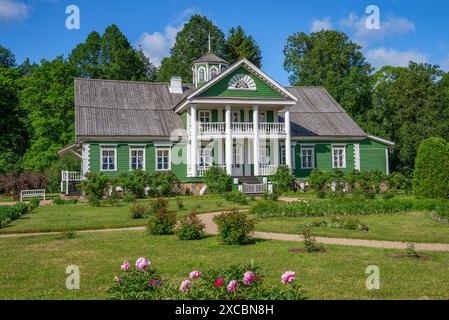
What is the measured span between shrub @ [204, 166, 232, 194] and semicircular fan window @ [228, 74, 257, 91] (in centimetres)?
584

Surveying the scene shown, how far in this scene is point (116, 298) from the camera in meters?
5.88

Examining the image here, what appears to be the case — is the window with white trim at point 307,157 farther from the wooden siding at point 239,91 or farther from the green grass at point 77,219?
the green grass at point 77,219

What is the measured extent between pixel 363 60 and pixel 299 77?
7.10 meters

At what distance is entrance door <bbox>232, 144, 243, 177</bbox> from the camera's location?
33.0 metres

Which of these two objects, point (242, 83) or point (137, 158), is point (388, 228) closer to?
point (242, 83)

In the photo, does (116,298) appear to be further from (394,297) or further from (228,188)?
(228,188)

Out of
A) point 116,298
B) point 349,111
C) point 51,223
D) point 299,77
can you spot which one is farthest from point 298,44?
point 116,298

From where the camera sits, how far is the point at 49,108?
Answer: 150 ft

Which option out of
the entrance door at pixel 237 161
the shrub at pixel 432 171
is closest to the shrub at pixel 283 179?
the entrance door at pixel 237 161

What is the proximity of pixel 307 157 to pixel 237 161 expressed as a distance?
18.4 feet

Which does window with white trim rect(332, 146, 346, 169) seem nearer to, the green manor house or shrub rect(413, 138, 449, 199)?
the green manor house

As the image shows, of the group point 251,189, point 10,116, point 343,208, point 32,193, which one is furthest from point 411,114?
point 10,116

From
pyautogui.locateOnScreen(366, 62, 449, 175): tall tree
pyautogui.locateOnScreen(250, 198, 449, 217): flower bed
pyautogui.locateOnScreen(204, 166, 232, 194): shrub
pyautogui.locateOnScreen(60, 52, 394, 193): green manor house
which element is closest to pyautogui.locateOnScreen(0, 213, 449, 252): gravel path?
pyautogui.locateOnScreen(250, 198, 449, 217): flower bed

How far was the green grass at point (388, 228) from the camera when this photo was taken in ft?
40.8
